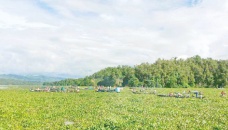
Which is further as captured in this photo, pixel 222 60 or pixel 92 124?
pixel 222 60

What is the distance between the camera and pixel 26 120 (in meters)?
18.7

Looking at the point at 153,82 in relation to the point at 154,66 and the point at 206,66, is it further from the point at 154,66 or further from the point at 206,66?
the point at 206,66

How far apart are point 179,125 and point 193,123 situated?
1312mm

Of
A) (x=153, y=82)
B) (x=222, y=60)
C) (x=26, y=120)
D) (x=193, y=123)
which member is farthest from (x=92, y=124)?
(x=222, y=60)

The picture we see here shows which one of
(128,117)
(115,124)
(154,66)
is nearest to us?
(115,124)

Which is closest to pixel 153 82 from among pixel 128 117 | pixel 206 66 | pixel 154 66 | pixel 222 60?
pixel 154 66

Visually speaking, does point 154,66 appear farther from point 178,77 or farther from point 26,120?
point 26,120

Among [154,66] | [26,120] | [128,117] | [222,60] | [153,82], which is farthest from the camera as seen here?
[222,60]

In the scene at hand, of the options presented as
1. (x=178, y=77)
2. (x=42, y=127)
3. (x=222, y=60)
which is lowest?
(x=42, y=127)

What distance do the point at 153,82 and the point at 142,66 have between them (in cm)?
1432

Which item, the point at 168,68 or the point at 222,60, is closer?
the point at 168,68

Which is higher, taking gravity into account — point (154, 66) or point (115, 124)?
point (154, 66)

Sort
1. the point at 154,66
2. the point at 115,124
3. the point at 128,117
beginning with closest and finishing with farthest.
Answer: the point at 115,124, the point at 128,117, the point at 154,66

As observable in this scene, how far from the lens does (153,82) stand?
386 feet
